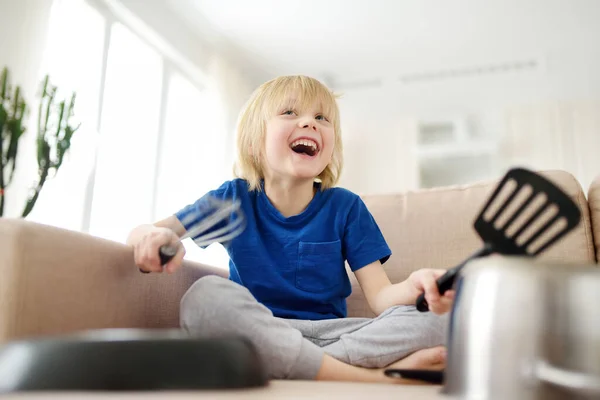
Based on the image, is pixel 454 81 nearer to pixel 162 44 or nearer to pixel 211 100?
pixel 211 100

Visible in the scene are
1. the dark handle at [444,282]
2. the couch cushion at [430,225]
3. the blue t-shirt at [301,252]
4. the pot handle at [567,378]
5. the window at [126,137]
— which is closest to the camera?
the pot handle at [567,378]

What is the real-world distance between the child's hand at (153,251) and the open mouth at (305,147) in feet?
1.39

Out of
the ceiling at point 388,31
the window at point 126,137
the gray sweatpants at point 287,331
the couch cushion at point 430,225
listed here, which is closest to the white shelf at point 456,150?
the ceiling at point 388,31

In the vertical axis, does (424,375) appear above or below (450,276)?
below

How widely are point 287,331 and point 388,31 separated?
3488 mm

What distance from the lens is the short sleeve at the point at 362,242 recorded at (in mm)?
1106

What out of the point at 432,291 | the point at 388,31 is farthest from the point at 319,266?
the point at 388,31

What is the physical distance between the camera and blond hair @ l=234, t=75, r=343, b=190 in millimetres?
1233

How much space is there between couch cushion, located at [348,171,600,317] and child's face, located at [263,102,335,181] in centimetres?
22

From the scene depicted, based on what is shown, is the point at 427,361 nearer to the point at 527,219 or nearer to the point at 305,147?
the point at 527,219

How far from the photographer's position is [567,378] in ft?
1.25

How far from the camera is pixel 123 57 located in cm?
322

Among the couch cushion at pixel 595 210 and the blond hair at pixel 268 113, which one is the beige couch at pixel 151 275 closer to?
the couch cushion at pixel 595 210

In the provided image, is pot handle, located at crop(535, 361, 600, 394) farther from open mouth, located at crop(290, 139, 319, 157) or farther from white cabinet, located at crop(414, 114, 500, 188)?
white cabinet, located at crop(414, 114, 500, 188)
